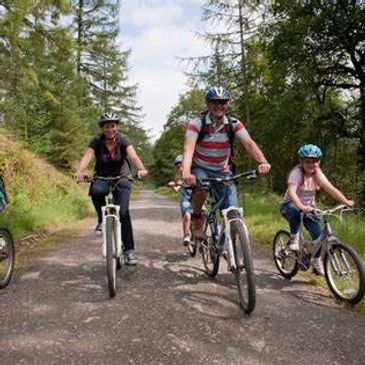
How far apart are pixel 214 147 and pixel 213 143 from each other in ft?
0.19

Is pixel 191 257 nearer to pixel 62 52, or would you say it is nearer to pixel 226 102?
pixel 226 102

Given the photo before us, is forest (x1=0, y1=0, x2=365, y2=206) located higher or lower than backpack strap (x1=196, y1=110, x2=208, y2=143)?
higher

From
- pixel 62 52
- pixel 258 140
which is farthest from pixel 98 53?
pixel 62 52

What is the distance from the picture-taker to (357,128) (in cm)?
1808

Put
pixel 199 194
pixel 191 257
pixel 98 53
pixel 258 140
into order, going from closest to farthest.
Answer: pixel 199 194 → pixel 191 257 → pixel 258 140 → pixel 98 53

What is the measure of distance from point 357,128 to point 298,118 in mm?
2396

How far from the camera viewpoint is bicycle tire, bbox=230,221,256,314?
15.3ft

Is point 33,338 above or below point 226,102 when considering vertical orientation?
below

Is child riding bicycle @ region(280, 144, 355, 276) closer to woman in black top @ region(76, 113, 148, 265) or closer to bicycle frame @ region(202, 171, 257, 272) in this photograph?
bicycle frame @ region(202, 171, 257, 272)

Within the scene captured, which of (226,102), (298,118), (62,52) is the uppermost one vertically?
(62,52)

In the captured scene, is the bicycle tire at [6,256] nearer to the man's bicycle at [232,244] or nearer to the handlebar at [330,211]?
the man's bicycle at [232,244]

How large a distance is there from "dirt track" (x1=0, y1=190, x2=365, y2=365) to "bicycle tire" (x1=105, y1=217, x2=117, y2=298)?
0.17 metres

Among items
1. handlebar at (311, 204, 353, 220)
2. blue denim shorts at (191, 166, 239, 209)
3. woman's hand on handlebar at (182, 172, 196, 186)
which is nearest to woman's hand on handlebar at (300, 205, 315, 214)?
handlebar at (311, 204, 353, 220)

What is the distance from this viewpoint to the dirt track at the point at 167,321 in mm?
3764
